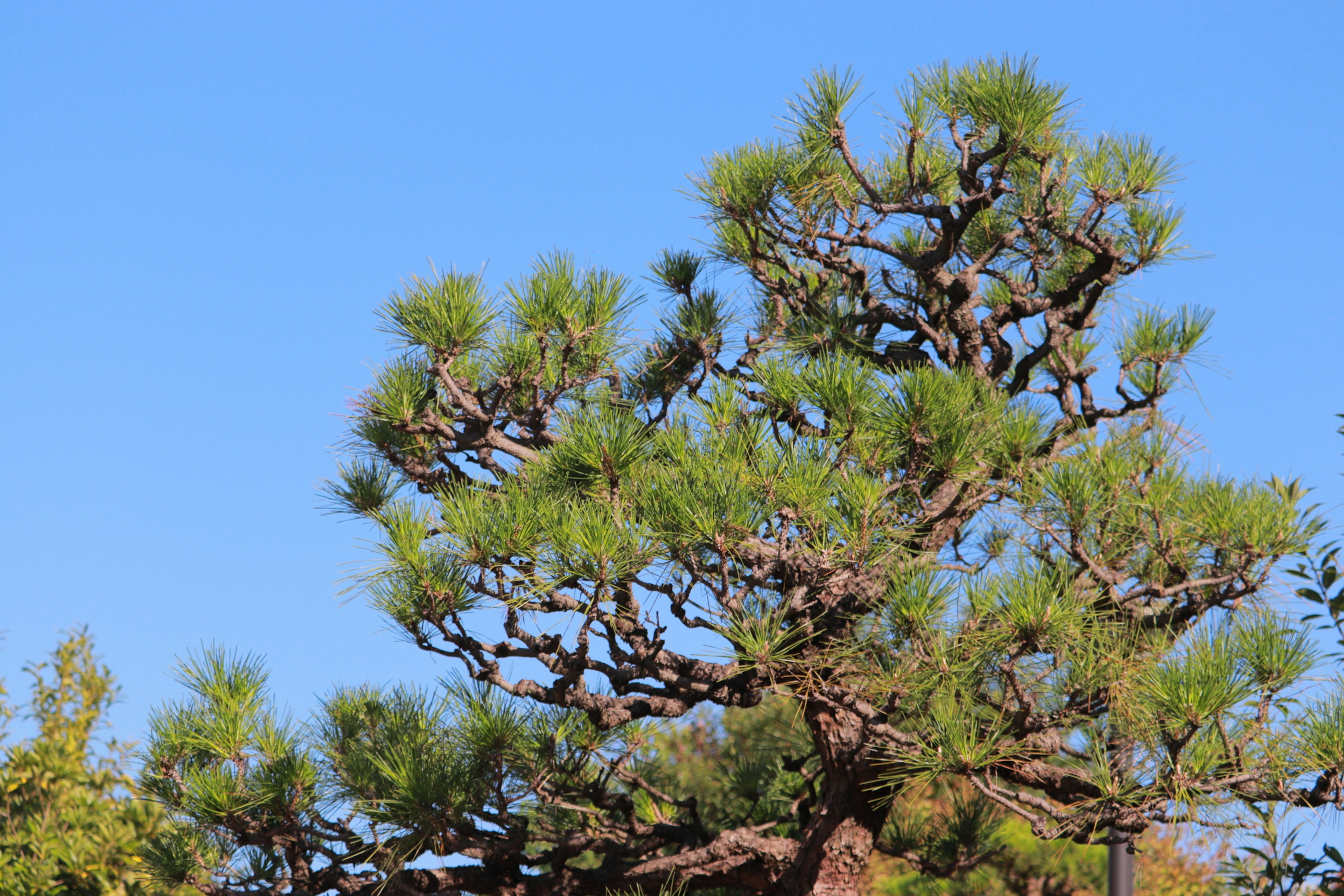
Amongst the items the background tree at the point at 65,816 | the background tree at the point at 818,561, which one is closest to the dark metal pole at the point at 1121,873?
the background tree at the point at 818,561

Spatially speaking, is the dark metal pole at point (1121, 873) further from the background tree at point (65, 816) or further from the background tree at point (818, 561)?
the background tree at point (65, 816)

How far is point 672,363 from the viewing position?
286 cm

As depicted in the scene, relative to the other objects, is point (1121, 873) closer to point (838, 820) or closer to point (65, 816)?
point (838, 820)

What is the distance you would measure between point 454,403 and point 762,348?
2.65ft

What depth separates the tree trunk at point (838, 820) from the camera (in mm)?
2559

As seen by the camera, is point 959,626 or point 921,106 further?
point 921,106

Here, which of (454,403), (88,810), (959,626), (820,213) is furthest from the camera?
(88,810)

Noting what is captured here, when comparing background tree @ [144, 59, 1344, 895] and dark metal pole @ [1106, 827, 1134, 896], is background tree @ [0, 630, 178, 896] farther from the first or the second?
dark metal pole @ [1106, 827, 1134, 896]

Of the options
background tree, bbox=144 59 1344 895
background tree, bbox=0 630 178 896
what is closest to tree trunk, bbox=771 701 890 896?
background tree, bbox=144 59 1344 895

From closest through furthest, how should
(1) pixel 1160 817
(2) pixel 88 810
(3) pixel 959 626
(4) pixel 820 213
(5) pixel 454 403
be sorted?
(1) pixel 1160 817, (3) pixel 959 626, (5) pixel 454 403, (4) pixel 820 213, (2) pixel 88 810

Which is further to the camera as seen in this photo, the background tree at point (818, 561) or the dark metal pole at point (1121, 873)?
the dark metal pole at point (1121, 873)

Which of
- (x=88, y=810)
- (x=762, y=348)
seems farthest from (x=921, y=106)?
(x=88, y=810)

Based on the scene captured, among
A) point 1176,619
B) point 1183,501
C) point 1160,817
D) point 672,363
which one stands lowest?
point 1160,817

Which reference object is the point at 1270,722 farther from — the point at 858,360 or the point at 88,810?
the point at 88,810
